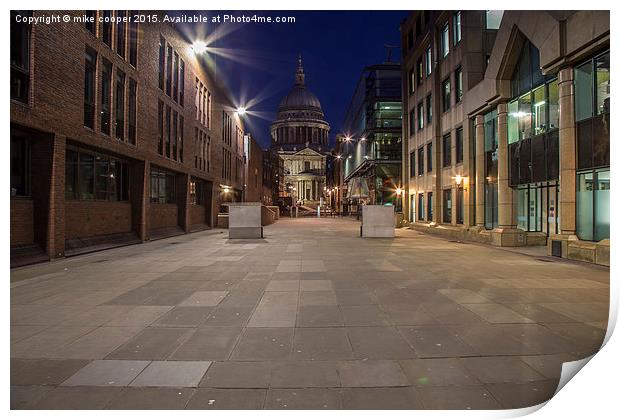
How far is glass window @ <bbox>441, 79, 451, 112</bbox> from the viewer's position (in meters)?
28.3

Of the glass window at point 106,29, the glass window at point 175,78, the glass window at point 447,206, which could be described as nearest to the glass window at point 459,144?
the glass window at point 447,206

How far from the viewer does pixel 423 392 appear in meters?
4.29

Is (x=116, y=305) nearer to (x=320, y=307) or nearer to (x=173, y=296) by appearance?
(x=173, y=296)

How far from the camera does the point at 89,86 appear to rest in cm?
1728

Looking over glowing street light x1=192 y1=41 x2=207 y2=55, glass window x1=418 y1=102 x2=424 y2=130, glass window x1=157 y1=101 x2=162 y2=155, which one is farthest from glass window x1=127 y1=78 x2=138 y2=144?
glass window x1=418 y1=102 x2=424 y2=130

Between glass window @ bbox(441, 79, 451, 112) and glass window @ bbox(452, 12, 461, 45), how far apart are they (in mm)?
2937

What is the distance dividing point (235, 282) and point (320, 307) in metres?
3.43

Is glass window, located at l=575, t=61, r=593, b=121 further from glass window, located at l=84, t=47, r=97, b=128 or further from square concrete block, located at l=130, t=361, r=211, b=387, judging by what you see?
glass window, located at l=84, t=47, r=97, b=128

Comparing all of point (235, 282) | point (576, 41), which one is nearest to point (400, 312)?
point (235, 282)

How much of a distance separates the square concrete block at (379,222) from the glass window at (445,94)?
33.1 ft

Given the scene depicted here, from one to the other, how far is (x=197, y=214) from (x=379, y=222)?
17.2 meters

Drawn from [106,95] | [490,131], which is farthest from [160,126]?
[490,131]

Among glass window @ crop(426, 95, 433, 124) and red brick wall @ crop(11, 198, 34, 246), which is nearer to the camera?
red brick wall @ crop(11, 198, 34, 246)

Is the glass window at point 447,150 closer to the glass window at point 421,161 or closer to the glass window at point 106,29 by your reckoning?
the glass window at point 421,161
